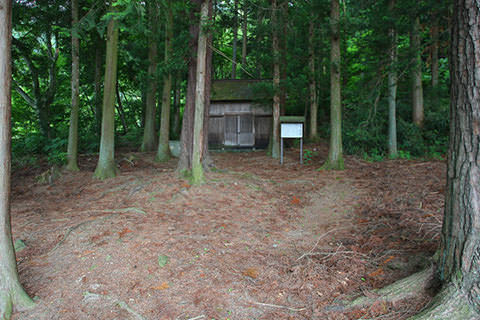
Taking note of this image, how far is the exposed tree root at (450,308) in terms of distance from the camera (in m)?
2.71

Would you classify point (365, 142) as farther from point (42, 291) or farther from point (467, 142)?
point (42, 291)

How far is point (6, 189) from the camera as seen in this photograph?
11.7 ft

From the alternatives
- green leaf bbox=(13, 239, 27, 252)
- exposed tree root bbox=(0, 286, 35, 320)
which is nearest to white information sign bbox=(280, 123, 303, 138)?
green leaf bbox=(13, 239, 27, 252)

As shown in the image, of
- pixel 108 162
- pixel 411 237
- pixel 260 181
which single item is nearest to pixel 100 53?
pixel 108 162

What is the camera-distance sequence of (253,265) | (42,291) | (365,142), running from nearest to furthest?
(42,291)
(253,265)
(365,142)

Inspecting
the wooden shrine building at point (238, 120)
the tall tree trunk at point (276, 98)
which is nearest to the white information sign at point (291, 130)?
the tall tree trunk at point (276, 98)

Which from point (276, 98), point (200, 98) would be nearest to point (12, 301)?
A: point (200, 98)

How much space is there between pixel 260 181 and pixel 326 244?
4609 millimetres

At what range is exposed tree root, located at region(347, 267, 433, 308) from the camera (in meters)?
3.23

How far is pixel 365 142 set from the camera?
14.2 metres

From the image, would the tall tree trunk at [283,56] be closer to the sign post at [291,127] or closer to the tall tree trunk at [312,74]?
the tall tree trunk at [312,74]

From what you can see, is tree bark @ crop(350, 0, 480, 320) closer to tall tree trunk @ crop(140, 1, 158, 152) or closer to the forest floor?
the forest floor

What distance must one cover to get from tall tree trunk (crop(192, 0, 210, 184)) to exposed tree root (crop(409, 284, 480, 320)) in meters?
6.38

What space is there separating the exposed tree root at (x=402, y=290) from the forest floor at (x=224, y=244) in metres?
0.10
